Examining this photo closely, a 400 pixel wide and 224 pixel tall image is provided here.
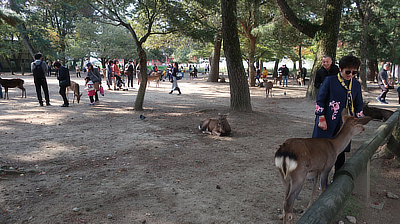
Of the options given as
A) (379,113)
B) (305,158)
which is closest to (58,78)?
(305,158)

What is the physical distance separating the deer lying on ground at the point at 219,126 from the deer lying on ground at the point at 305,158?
4.62m

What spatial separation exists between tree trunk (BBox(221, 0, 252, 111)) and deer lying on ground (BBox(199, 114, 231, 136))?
2.95m

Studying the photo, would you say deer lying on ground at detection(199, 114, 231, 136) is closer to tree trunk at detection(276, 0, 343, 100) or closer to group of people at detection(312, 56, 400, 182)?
group of people at detection(312, 56, 400, 182)

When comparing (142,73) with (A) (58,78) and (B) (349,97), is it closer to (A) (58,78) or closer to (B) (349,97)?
(A) (58,78)

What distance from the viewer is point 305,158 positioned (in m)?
3.21

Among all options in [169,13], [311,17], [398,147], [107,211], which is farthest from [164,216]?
[311,17]

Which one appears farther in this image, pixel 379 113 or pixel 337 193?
pixel 379 113

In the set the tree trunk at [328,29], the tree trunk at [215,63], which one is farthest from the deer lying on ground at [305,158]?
the tree trunk at [215,63]

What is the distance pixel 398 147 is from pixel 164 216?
14.4ft

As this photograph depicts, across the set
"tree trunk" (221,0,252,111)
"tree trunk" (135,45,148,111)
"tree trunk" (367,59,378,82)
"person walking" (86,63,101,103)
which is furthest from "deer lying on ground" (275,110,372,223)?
"tree trunk" (367,59,378,82)

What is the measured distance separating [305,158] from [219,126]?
16.4 feet

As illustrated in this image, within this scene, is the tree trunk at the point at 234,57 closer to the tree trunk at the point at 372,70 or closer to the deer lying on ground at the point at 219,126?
the deer lying on ground at the point at 219,126

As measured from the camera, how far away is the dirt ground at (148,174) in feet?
12.5

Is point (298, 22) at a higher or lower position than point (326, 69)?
higher
